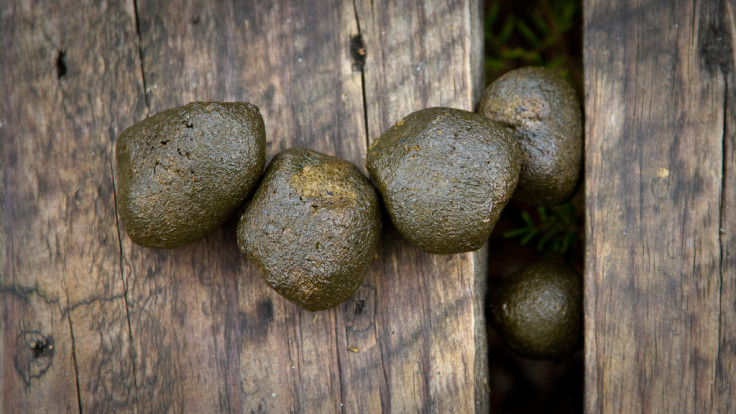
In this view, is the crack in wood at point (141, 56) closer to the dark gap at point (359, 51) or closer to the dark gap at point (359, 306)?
the dark gap at point (359, 51)

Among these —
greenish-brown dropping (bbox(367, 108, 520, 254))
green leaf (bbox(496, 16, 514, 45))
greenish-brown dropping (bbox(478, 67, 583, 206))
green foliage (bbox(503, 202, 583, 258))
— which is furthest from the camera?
green leaf (bbox(496, 16, 514, 45))

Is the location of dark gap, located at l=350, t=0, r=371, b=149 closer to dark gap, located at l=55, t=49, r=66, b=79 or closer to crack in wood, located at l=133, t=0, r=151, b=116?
crack in wood, located at l=133, t=0, r=151, b=116

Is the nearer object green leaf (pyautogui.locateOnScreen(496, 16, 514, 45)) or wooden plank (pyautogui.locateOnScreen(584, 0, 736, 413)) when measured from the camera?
wooden plank (pyautogui.locateOnScreen(584, 0, 736, 413))

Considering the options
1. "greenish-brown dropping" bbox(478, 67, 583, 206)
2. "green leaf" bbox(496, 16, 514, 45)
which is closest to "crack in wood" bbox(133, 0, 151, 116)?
"greenish-brown dropping" bbox(478, 67, 583, 206)

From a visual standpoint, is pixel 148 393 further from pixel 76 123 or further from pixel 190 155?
pixel 76 123

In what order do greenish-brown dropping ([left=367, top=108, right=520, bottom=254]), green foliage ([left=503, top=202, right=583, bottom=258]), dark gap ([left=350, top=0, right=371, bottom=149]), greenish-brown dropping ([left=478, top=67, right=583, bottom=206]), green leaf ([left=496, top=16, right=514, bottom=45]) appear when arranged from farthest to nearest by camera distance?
1. green leaf ([left=496, top=16, right=514, bottom=45])
2. green foliage ([left=503, top=202, right=583, bottom=258])
3. dark gap ([left=350, top=0, right=371, bottom=149])
4. greenish-brown dropping ([left=478, top=67, right=583, bottom=206])
5. greenish-brown dropping ([left=367, top=108, right=520, bottom=254])

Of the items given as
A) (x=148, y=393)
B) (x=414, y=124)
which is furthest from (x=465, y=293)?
(x=148, y=393)

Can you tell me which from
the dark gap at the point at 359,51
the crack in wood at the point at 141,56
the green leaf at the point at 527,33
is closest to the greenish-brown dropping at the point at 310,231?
the dark gap at the point at 359,51
